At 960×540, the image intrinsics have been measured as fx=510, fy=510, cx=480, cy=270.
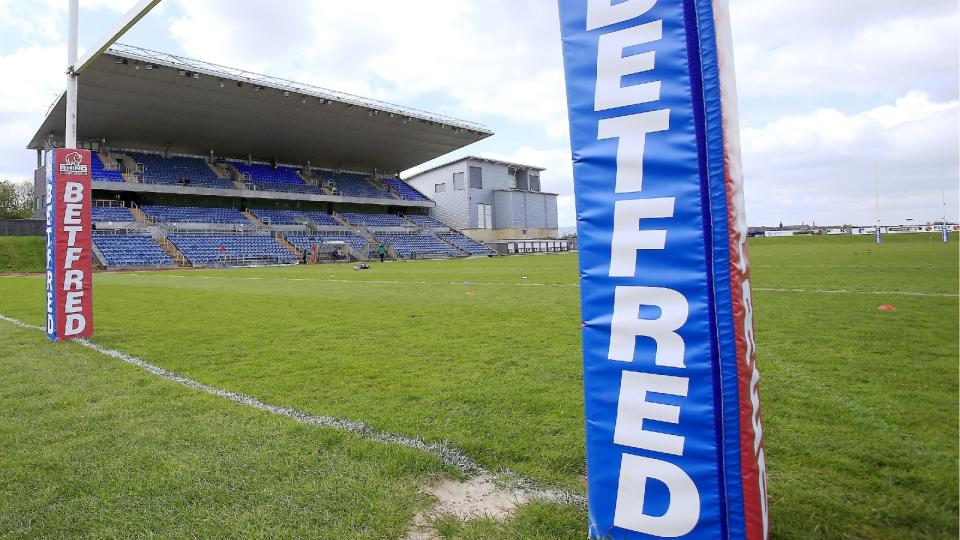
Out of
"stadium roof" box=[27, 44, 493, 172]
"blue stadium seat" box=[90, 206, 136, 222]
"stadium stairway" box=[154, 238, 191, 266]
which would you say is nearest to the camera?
"stadium roof" box=[27, 44, 493, 172]

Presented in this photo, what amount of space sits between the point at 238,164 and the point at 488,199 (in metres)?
22.2

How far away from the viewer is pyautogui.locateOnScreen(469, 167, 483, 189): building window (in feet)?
160

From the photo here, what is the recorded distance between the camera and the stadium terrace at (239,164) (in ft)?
92.6

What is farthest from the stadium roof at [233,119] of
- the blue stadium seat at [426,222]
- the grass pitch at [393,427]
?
the grass pitch at [393,427]

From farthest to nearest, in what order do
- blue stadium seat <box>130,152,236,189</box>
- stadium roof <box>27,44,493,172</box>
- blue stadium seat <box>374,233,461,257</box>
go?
blue stadium seat <box>374,233,461,257</box>
blue stadium seat <box>130,152,236,189</box>
stadium roof <box>27,44,493,172</box>

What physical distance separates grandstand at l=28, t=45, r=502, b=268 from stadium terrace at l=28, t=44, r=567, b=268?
10cm

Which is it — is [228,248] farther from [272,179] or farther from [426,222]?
[426,222]

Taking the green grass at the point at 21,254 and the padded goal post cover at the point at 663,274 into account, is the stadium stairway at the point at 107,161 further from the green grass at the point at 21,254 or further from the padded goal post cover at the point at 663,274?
the padded goal post cover at the point at 663,274

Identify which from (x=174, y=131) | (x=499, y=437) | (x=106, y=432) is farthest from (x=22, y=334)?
(x=174, y=131)

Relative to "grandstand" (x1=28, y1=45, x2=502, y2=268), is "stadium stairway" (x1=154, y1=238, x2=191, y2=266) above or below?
below

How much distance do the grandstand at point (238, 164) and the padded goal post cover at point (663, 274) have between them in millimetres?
29547

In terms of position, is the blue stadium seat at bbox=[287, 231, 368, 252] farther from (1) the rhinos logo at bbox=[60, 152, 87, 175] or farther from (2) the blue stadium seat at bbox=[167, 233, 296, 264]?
(1) the rhinos logo at bbox=[60, 152, 87, 175]

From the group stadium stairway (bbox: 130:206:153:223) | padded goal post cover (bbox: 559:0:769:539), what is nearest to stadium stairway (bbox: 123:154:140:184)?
stadium stairway (bbox: 130:206:153:223)

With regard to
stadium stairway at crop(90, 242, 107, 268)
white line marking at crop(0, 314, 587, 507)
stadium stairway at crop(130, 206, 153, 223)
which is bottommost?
white line marking at crop(0, 314, 587, 507)
